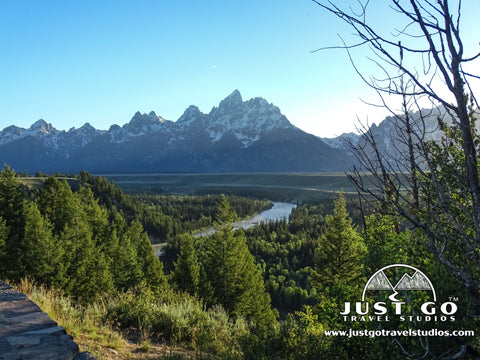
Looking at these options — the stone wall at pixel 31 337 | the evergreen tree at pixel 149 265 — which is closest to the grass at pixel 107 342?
the stone wall at pixel 31 337

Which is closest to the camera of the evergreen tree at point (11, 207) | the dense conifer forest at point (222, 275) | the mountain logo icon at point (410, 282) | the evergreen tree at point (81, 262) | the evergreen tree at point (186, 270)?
the mountain logo icon at point (410, 282)

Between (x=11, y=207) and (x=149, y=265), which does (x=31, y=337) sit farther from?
(x=149, y=265)

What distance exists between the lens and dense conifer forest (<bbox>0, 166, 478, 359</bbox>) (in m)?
5.29

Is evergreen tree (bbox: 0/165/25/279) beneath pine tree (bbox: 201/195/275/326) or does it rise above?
above

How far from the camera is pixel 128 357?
5.39 metres

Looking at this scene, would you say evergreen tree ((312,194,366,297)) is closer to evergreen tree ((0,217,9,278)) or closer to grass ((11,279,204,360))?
grass ((11,279,204,360))

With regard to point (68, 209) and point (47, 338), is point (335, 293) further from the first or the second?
point (68, 209)

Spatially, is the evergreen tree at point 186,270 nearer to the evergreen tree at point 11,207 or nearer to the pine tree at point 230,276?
the pine tree at point 230,276

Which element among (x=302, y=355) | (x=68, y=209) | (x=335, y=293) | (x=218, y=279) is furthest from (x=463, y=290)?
(x=68, y=209)

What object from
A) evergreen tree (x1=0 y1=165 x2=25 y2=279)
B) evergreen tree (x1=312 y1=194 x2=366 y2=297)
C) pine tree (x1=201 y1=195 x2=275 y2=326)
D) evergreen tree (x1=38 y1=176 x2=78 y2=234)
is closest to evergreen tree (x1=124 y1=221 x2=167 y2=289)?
pine tree (x1=201 y1=195 x2=275 y2=326)

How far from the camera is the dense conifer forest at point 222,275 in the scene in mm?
5289

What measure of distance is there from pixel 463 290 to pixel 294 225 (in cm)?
8083

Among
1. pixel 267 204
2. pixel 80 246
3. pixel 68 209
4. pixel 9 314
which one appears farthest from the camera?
pixel 267 204

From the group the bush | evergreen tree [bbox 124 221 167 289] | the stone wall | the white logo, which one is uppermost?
the white logo
